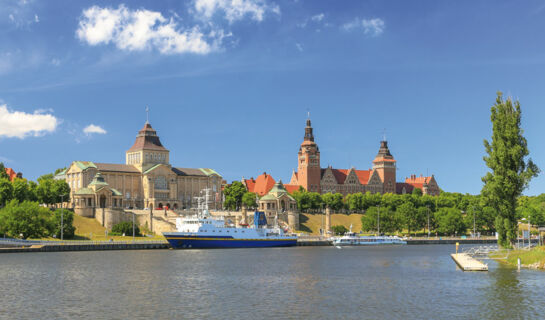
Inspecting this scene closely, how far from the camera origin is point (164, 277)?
234 ft

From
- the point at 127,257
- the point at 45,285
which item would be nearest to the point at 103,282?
the point at 45,285

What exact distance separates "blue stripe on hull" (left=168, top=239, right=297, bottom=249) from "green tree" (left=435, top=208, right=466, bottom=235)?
55840mm

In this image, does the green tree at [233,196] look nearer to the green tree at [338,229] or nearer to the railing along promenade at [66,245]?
the green tree at [338,229]

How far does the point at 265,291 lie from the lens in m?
59.1

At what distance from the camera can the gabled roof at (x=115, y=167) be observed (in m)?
178

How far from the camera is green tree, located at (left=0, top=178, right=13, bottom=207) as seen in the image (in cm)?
14475

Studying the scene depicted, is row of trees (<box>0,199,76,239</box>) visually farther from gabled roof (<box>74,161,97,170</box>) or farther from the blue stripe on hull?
gabled roof (<box>74,161,97,170</box>)

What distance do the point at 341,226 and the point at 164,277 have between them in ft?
402

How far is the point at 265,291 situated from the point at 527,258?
31684 millimetres

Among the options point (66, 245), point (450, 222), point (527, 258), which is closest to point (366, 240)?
point (450, 222)

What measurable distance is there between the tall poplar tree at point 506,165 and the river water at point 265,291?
6458mm

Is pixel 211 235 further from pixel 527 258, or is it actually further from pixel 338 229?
pixel 527 258

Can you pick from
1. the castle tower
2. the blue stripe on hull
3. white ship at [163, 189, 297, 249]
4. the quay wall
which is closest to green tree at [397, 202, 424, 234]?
the blue stripe on hull

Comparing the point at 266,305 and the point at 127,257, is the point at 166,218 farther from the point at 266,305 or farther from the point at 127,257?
the point at 266,305
